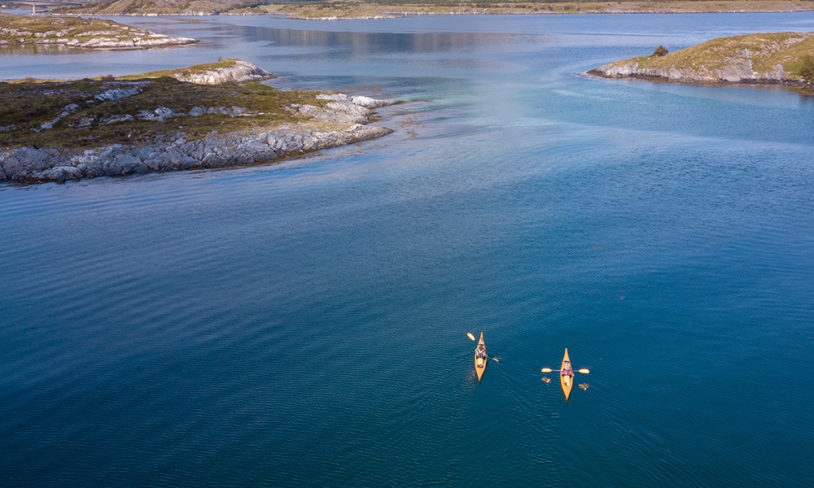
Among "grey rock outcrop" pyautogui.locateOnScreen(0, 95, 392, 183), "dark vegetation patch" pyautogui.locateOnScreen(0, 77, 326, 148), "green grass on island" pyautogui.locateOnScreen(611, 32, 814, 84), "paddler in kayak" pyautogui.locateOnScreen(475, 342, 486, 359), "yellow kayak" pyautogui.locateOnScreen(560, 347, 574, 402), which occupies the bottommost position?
"yellow kayak" pyautogui.locateOnScreen(560, 347, 574, 402)

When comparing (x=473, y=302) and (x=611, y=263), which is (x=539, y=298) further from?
(x=611, y=263)

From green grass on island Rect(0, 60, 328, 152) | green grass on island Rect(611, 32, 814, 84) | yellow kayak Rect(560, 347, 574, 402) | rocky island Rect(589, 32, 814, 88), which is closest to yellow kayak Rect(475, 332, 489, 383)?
yellow kayak Rect(560, 347, 574, 402)

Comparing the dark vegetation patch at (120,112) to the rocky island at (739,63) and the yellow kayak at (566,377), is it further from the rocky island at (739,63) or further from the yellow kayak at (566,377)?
the rocky island at (739,63)


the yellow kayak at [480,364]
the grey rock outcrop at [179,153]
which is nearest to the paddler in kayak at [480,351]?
the yellow kayak at [480,364]

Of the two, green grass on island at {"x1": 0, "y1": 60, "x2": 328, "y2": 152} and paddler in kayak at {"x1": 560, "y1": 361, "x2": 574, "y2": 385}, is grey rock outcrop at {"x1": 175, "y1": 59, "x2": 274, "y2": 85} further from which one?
paddler in kayak at {"x1": 560, "y1": 361, "x2": 574, "y2": 385}

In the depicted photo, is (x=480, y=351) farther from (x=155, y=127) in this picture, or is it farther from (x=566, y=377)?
(x=155, y=127)

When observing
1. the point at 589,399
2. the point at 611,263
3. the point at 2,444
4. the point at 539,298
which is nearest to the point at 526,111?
the point at 611,263

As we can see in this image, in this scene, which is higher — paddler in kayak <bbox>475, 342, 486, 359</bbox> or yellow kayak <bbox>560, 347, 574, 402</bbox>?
paddler in kayak <bbox>475, 342, 486, 359</bbox>
